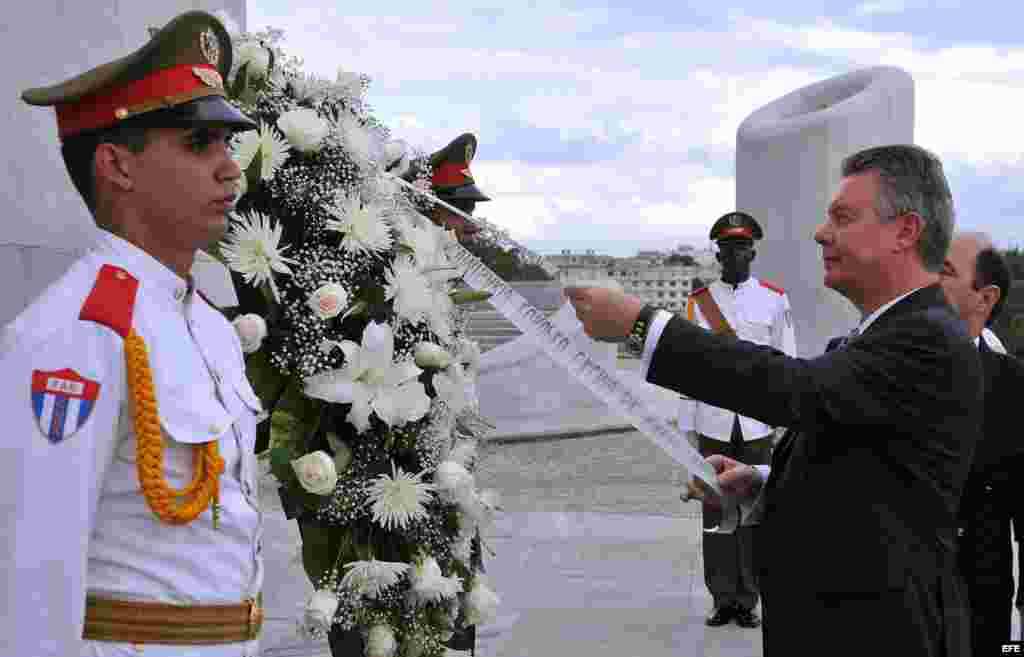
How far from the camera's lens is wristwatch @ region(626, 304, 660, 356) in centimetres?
249

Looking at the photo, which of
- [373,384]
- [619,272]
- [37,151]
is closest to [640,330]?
[619,272]

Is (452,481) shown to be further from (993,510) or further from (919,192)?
(993,510)

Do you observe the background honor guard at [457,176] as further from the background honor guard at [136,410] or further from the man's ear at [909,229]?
the background honor guard at [136,410]

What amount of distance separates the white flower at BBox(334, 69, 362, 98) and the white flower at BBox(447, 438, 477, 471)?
105 centimetres

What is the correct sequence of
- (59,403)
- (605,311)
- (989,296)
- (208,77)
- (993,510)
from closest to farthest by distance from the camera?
(59,403) → (208,77) → (605,311) → (993,510) → (989,296)

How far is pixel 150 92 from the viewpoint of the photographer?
199cm

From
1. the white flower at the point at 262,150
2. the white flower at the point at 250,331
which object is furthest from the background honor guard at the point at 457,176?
the white flower at the point at 250,331

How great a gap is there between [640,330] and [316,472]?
911 millimetres

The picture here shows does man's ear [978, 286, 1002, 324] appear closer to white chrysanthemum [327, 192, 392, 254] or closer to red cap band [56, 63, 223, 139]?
white chrysanthemum [327, 192, 392, 254]

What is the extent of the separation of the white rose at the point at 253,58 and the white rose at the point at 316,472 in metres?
1.02

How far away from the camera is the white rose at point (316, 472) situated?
2.91 m

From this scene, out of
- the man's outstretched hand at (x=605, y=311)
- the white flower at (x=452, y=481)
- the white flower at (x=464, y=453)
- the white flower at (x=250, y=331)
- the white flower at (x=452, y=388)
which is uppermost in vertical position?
the man's outstretched hand at (x=605, y=311)

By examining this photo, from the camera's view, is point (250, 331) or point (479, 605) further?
point (479, 605)

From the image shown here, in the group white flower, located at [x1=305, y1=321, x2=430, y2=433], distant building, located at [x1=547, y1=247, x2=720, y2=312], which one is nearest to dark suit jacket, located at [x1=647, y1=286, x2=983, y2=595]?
distant building, located at [x1=547, y1=247, x2=720, y2=312]
